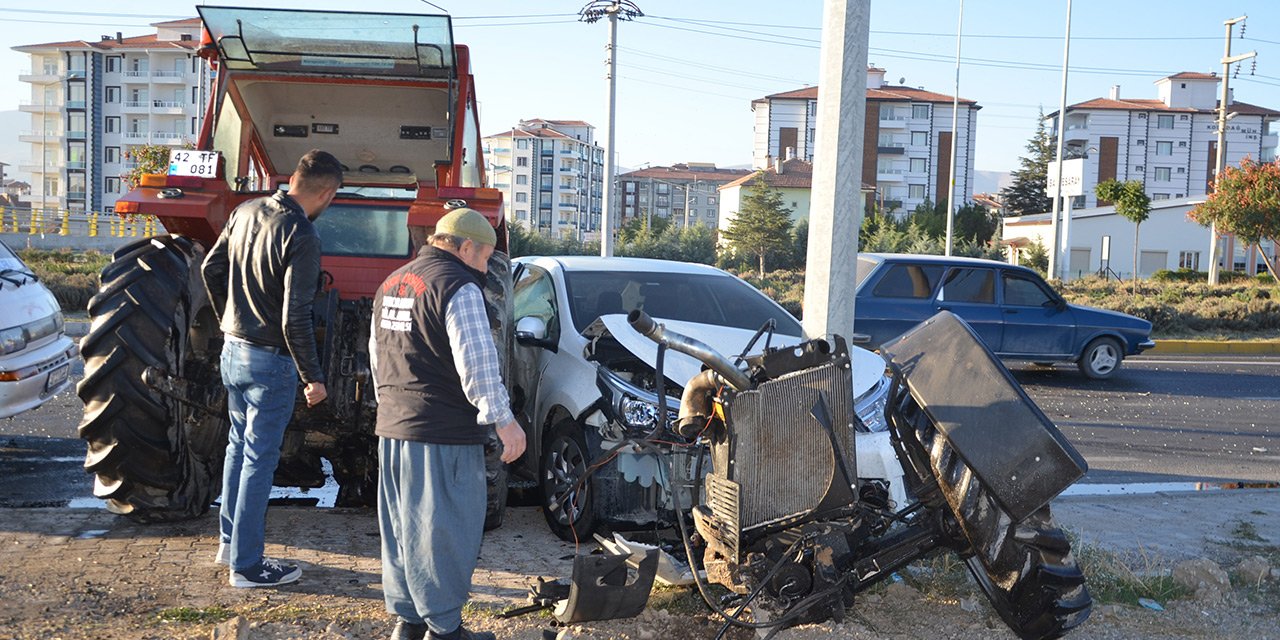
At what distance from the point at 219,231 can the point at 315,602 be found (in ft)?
7.97

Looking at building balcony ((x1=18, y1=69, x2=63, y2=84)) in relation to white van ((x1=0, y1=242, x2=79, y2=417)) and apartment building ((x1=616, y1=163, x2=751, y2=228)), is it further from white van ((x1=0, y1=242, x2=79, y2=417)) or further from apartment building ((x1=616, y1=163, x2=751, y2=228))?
white van ((x1=0, y1=242, x2=79, y2=417))

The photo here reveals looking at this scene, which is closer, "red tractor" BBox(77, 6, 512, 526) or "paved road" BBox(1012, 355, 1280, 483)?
"red tractor" BBox(77, 6, 512, 526)

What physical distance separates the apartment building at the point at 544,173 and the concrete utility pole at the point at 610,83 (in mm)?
98502

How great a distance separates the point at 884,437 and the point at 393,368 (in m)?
2.10

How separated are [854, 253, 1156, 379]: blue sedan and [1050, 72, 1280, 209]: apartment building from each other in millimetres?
87845

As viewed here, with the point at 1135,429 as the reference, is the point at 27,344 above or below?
above

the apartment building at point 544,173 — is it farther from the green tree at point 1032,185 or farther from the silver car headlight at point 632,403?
the silver car headlight at point 632,403

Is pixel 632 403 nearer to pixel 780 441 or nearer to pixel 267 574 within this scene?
pixel 780 441

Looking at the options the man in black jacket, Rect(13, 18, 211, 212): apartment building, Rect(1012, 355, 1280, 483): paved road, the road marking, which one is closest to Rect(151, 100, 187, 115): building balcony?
Rect(13, 18, 211, 212): apartment building

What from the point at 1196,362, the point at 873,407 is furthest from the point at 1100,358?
the point at 873,407

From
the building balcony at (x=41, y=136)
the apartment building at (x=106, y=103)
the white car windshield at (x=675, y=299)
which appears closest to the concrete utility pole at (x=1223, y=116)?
the white car windshield at (x=675, y=299)

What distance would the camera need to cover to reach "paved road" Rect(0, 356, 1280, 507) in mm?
7598

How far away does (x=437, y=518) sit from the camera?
160 inches

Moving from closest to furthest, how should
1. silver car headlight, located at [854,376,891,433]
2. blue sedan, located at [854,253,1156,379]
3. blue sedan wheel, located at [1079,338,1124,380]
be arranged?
1. silver car headlight, located at [854,376,891,433]
2. blue sedan, located at [854,253,1156,379]
3. blue sedan wheel, located at [1079,338,1124,380]
